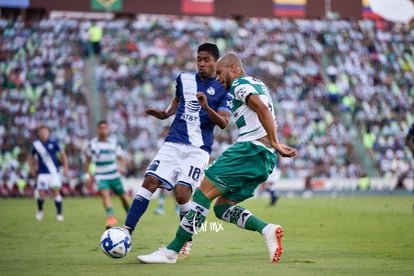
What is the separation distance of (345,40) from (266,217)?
2691 centimetres

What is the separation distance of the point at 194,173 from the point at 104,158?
340 inches

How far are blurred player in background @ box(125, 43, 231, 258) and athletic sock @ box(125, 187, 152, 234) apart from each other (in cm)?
1

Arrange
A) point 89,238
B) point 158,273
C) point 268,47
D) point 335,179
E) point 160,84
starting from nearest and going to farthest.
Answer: point 158,273, point 89,238, point 335,179, point 160,84, point 268,47

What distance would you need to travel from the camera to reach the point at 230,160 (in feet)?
30.5

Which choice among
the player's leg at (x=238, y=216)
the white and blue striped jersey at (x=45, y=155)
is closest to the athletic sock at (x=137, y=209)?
the player's leg at (x=238, y=216)

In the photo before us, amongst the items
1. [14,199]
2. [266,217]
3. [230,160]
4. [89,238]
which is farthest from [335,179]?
[230,160]

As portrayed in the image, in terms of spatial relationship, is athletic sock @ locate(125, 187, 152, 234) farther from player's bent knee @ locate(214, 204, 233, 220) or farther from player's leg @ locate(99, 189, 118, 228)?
player's leg @ locate(99, 189, 118, 228)

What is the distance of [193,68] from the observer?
39438 millimetres

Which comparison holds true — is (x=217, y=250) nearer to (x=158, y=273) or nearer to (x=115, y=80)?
(x=158, y=273)

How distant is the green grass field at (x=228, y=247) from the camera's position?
8891mm

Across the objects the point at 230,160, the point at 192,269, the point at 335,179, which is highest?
the point at 230,160

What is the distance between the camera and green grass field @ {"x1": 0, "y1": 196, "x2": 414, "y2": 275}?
29.2ft

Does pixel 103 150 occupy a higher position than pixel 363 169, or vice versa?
pixel 103 150

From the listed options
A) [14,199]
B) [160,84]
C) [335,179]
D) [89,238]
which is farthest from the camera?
[160,84]
